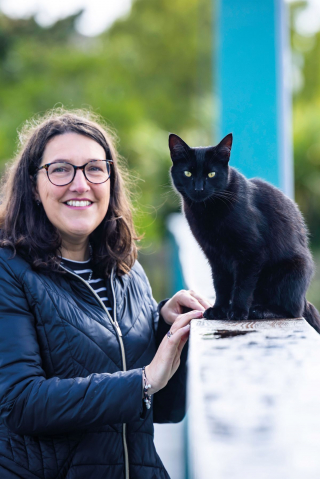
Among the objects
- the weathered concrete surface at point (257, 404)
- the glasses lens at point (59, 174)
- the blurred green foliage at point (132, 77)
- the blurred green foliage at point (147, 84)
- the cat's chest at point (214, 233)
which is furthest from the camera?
the blurred green foliage at point (132, 77)

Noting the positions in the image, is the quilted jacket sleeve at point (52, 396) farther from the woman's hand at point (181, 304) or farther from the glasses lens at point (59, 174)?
the glasses lens at point (59, 174)

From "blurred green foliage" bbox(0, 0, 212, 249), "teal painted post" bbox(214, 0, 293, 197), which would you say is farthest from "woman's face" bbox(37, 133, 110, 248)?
"blurred green foliage" bbox(0, 0, 212, 249)

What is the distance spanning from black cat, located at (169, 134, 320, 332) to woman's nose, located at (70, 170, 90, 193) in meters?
0.31

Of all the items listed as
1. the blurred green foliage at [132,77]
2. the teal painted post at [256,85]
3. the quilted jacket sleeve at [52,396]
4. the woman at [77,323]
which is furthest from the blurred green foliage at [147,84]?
the quilted jacket sleeve at [52,396]

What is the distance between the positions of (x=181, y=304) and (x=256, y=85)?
1.80 metres

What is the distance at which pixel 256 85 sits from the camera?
3174 mm

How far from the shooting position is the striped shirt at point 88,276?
183 cm

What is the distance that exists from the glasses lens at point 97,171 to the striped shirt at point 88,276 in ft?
0.94

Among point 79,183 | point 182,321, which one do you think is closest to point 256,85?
point 79,183

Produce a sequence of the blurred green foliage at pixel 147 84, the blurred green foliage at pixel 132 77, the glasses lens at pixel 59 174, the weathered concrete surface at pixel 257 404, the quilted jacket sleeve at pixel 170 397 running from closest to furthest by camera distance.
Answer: the weathered concrete surface at pixel 257 404, the glasses lens at pixel 59 174, the quilted jacket sleeve at pixel 170 397, the blurred green foliage at pixel 147 84, the blurred green foliage at pixel 132 77

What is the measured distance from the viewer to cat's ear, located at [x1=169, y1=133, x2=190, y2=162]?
5.83ft

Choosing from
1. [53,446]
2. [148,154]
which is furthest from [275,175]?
[148,154]

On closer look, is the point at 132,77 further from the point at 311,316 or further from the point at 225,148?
the point at 311,316

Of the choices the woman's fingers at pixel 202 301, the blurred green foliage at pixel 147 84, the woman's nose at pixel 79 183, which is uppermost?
the blurred green foliage at pixel 147 84
